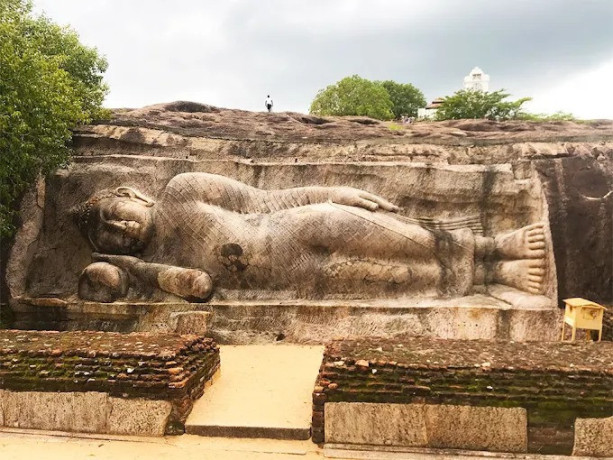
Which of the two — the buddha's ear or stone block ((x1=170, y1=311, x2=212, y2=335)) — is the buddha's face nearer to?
the buddha's ear

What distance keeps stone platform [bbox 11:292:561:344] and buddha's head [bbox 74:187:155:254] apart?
80 centimetres

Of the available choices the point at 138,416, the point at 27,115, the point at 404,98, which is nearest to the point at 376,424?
the point at 138,416

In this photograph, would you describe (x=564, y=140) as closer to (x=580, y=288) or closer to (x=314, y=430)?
(x=580, y=288)

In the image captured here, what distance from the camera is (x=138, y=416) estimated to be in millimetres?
3764

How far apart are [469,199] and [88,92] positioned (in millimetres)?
5979

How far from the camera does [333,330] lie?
225 inches

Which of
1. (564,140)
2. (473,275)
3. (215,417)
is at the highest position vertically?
(564,140)

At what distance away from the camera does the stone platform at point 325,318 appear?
216 inches

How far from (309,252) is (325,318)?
0.78 m

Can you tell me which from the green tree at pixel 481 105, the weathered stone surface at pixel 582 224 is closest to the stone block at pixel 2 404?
the weathered stone surface at pixel 582 224

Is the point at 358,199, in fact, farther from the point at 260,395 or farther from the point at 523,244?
the point at 260,395

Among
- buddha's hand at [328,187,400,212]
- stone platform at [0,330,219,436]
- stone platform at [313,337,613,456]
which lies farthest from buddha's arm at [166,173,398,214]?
stone platform at [313,337,613,456]

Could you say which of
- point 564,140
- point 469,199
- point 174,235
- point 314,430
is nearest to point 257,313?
point 174,235

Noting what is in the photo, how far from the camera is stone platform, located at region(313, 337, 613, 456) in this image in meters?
3.35
